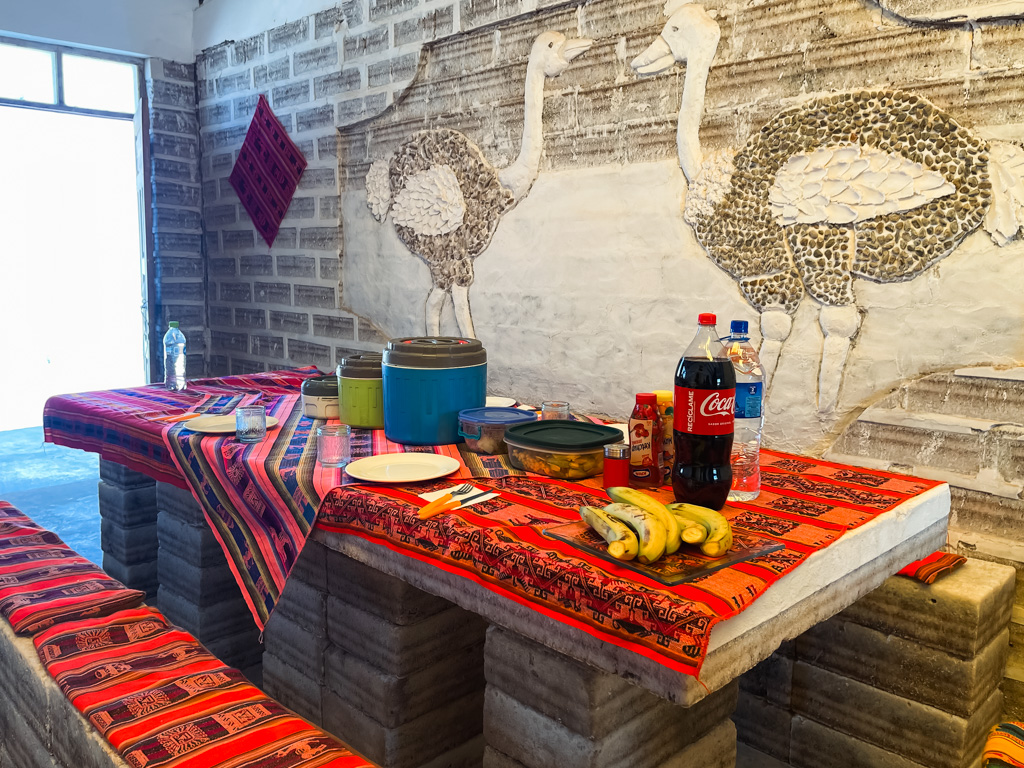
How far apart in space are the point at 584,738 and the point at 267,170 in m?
3.67

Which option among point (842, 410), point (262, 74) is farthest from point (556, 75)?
point (262, 74)

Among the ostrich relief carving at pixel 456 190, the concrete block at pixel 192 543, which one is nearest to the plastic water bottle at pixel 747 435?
the ostrich relief carving at pixel 456 190

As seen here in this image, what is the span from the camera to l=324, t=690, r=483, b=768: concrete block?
5.99ft

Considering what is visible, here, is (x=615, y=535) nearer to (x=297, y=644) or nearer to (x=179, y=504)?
(x=297, y=644)

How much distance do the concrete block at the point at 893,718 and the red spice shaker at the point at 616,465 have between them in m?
0.87

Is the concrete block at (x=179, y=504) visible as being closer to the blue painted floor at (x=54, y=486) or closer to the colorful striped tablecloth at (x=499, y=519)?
the colorful striped tablecloth at (x=499, y=519)

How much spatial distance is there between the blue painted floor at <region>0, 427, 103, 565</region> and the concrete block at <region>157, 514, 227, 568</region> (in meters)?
0.91

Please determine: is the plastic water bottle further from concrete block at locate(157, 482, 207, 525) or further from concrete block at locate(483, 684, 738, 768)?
concrete block at locate(157, 482, 207, 525)

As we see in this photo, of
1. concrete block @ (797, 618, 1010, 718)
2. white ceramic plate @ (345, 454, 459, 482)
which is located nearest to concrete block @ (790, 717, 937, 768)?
concrete block @ (797, 618, 1010, 718)

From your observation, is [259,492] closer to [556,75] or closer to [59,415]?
[59,415]

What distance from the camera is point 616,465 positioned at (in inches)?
62.5

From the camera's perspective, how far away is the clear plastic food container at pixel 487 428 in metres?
1.88

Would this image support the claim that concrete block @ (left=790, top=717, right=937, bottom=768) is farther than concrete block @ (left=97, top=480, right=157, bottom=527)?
No

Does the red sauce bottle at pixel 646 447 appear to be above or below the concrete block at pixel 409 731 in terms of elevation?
above
